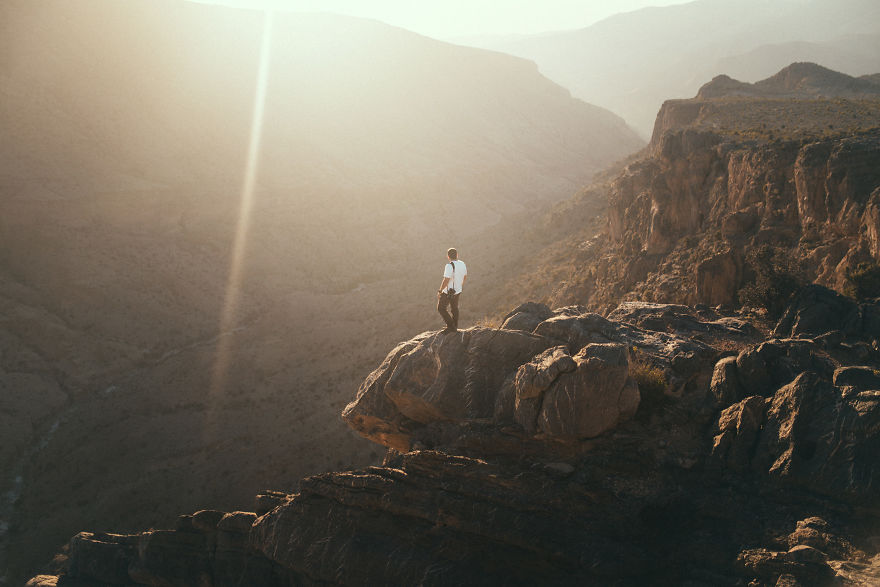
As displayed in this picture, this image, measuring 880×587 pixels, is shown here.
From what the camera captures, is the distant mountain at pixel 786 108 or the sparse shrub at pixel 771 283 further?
the distant mountain at pixel 786 108

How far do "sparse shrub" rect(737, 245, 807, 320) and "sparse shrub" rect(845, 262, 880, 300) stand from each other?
1.23 metres

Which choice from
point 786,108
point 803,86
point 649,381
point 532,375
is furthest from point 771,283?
point 803,86

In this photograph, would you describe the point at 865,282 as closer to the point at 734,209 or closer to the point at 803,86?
the point at 734,209

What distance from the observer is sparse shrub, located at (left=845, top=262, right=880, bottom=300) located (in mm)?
15055

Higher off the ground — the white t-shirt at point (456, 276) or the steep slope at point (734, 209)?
the steep slope at point (734, 209)

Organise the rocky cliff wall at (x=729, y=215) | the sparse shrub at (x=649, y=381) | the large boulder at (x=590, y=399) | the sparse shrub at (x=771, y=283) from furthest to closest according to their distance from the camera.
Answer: the rocky cliff wall at (x=729, y=215)
the sparse shrub at (x=771, y=283)
the sparse shrub at (x=649, y=381)
the large boulder at (x=590, y=399)

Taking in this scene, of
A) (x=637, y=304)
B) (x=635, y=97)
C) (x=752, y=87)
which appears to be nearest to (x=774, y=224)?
(x=637, y=304)

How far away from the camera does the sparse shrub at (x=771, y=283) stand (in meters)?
15.0

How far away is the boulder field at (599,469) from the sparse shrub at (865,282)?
138 inches

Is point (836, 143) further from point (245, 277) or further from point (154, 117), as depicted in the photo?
point (154, 117)

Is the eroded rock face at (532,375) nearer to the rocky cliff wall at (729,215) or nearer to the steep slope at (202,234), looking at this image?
the rocky cliff wall at (729,215)

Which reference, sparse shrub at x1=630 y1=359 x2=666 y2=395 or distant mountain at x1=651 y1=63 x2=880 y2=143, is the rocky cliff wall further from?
sparse shrub at x1=630 y1=359 x2=666 y2=395

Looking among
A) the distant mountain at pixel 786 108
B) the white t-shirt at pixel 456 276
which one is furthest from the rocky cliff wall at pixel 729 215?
the white t-shirt at pixel 456 276

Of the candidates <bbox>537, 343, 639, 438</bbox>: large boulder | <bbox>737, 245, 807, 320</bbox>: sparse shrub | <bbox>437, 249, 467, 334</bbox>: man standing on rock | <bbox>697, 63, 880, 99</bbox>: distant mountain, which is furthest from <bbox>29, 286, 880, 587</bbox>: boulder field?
<bbox>697, 63, 880, 99</bbox>: distant mountain
